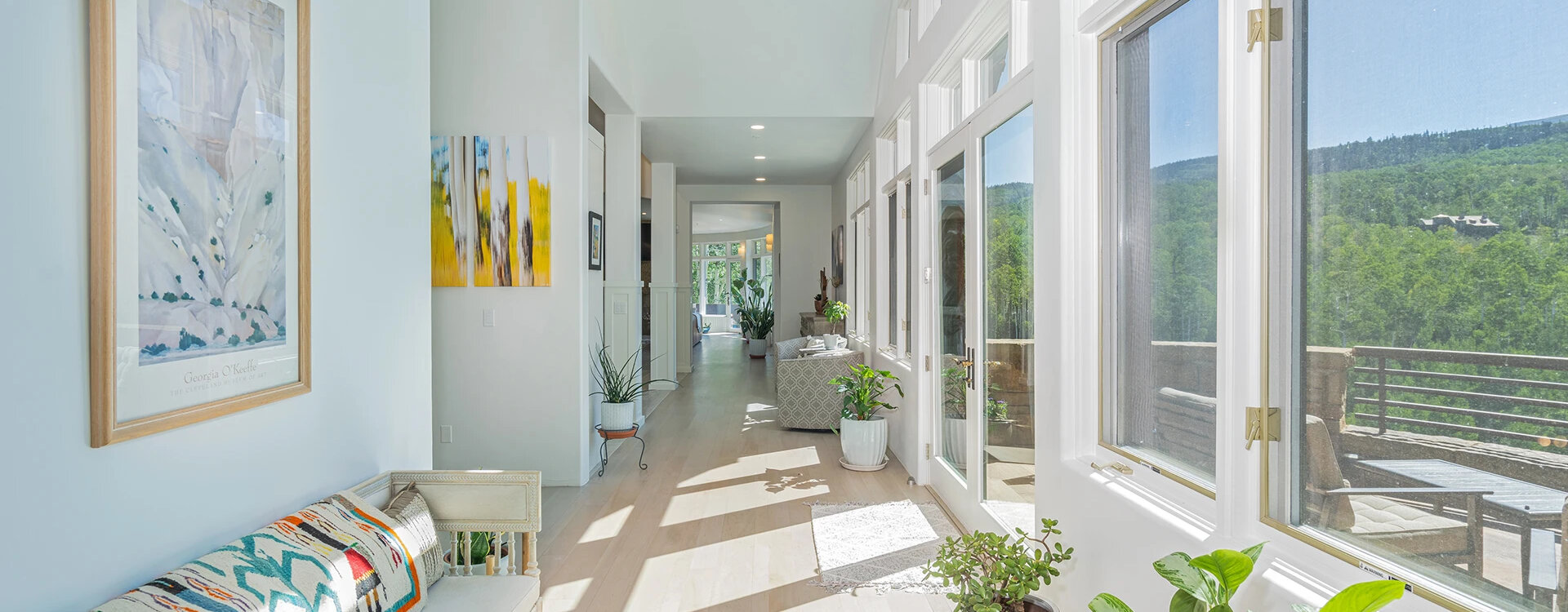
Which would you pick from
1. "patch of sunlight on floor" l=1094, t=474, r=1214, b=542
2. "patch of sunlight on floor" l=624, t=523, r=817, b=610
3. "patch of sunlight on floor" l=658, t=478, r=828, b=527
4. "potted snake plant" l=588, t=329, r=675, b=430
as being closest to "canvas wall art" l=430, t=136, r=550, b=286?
"potted snake plant" l=588, t=329, r=675, b=430

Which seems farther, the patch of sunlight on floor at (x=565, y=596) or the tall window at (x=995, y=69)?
the tall window at (x=995, y=69)

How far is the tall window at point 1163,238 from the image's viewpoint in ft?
5.23

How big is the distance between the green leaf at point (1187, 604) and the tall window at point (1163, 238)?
1.48 feet

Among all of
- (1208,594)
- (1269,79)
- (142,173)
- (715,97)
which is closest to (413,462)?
(142,173)

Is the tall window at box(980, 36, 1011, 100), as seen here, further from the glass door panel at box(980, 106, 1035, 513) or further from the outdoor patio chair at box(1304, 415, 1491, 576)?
the outdoor patio chair at box(1304, 415, 1491, 576)

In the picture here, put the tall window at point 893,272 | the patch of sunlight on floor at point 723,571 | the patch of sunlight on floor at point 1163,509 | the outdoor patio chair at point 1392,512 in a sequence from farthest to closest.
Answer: the tall window at point 893,272, the patch of sunlight on floor at point 723,571, the patch of sunlight on floor at point 1163,509, the outdoor patio chair at point 1392,512

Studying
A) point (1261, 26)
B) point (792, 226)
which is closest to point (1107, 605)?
point (1261, 26)

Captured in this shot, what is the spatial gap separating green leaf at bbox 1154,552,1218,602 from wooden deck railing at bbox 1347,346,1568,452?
0.37 metres

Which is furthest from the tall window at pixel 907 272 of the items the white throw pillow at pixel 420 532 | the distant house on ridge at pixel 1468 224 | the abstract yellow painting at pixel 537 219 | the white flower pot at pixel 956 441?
the distant house on ridge at pixel 1468 224

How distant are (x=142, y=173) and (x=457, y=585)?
1233 mm

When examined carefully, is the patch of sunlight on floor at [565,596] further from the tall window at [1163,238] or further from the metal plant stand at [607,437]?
the tall window at [1163,238]

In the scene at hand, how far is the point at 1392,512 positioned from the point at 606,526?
320 cm

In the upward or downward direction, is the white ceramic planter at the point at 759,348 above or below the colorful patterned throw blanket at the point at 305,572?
below

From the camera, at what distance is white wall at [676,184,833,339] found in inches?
408
